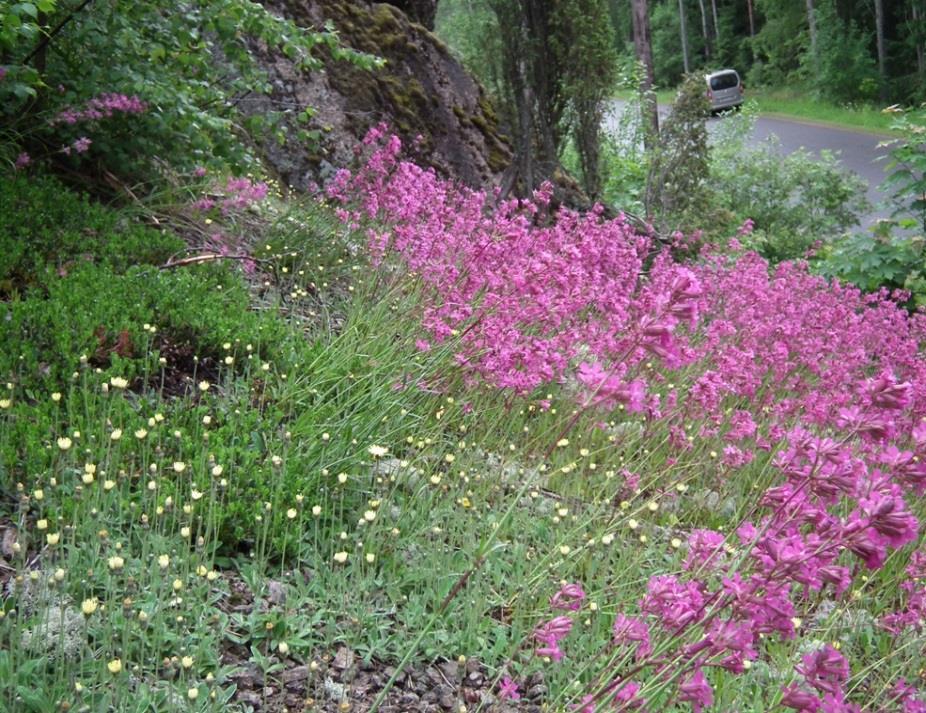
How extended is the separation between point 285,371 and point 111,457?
108 cm

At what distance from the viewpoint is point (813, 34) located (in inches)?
1419

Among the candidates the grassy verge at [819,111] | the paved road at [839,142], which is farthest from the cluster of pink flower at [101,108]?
the grassy verge at [819,111]

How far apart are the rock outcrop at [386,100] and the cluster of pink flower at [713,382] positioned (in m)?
1.01

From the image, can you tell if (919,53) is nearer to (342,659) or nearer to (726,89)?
(726,89)

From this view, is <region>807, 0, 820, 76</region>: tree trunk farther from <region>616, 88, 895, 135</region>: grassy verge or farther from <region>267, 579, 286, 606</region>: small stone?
<region>267, 579, 286, 606</region>: small stone

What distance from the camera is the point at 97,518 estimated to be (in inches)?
103

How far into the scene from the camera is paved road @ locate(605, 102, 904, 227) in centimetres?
1869

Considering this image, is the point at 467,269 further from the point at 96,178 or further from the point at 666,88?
the point at 666,88

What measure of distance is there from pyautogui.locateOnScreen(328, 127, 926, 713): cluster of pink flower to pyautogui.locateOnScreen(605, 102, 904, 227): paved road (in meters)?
11.7

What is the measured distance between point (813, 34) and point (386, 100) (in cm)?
3350

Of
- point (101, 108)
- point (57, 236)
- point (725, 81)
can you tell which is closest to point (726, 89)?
point (725, 81)

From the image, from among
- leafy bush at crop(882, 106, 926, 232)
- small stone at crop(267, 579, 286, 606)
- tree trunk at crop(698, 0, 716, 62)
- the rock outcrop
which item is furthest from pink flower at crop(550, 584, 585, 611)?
tree trunk at crop(698, 0, 716, 62)

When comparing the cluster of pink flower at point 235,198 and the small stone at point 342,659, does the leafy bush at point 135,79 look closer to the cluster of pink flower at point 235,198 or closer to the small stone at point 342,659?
the cluster of pink flower at point 235,198

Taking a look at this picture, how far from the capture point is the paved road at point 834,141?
736 inches
